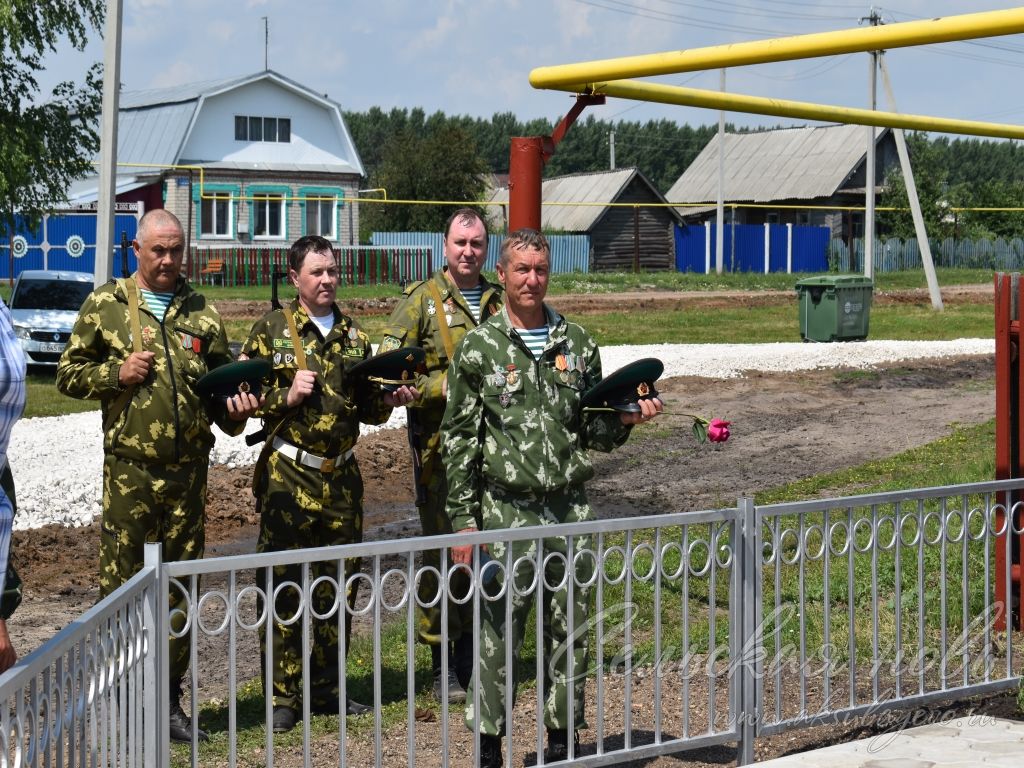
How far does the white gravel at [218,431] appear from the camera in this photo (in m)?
10.8

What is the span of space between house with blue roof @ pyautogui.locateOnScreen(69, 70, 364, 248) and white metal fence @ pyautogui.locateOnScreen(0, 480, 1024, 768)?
4192 cm

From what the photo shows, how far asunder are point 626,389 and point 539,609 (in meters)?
0.82

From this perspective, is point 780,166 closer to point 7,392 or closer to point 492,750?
point 492,750

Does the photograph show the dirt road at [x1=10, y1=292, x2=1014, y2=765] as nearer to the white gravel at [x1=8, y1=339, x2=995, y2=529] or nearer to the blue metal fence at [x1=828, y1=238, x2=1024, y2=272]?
the white gravel at [x1=8, y1=339, x2=995, y2=529]

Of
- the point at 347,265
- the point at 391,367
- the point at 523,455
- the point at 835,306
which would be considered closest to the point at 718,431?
the point at 523,455

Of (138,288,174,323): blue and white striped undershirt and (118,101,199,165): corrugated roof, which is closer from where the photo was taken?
(138,288,174,323): blue and white striped undershirt

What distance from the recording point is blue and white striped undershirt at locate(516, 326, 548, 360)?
16.6 ft

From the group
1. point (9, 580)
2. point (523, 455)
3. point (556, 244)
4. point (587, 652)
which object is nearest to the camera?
point (9, 580)

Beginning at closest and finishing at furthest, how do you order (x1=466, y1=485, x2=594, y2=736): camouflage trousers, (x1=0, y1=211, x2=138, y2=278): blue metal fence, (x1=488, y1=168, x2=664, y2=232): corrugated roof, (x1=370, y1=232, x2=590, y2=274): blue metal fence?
(x1=466, y1=485, x2=594, y2=736): camouflage trousers, (x1=0, y1=211, x2=138, y2=278): blue metal fence, (x1=370, y1=232, x2=590, y2=274): blue metal fence, (x1=488, y1=168, x2=664, y2=232): corrugated roof

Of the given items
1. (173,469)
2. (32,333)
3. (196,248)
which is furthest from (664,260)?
(173,469)

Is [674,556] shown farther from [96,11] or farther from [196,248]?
[196,248]

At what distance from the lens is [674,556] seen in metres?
8.41

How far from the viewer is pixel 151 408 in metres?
5.49

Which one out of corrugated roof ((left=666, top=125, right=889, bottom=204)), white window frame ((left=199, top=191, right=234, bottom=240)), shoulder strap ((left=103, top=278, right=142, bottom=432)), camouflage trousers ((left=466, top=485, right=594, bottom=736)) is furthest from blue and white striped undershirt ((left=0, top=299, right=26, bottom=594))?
corrugated roof ((left=666, top=125, right=889, bottom=204))
